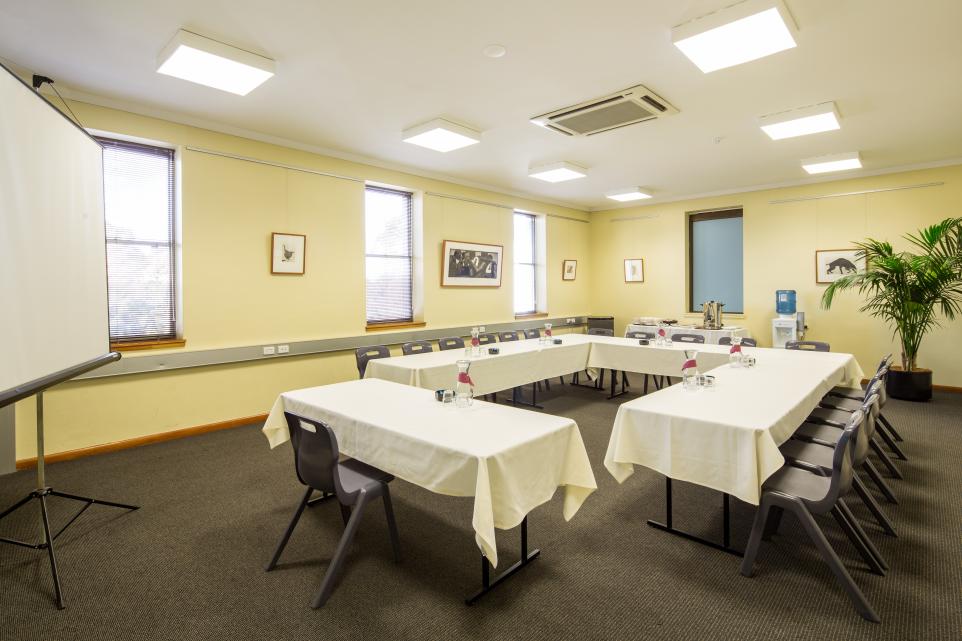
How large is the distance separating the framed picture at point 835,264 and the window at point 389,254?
5.83m

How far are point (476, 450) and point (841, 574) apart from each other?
1644 mm

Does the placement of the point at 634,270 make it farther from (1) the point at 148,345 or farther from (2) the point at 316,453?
(2) the point at 316,453

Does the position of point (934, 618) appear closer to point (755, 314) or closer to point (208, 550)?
point (208, 550)

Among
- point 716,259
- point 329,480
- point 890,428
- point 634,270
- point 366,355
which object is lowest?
point 890,428

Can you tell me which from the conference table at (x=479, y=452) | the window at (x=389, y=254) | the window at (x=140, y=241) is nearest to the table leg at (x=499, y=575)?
the conference table at (x=479, y=452)

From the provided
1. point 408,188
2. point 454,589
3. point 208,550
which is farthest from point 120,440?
point 408,188

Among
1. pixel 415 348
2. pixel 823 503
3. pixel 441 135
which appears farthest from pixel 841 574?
pixel 441 135

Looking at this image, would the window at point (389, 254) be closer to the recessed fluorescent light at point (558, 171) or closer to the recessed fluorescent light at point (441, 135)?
the recessed fluorescent light at point (441, 135)

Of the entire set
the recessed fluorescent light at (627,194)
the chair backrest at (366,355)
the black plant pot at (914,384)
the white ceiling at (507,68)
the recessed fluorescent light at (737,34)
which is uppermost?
the recessed fluorescent light at (627,194)

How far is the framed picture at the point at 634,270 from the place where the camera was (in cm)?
867

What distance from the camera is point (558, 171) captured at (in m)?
5.97

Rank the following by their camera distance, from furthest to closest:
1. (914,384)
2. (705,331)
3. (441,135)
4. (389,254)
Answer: (705,331)
(389,254)
(914,384)
(441,135)

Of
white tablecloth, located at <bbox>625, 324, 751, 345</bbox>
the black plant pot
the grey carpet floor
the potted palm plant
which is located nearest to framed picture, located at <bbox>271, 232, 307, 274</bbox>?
Answer: the grey carpet floor

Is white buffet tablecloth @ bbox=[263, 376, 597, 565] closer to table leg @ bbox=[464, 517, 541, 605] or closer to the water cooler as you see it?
table leg @ bbox=[464, 517, 541, 605]
